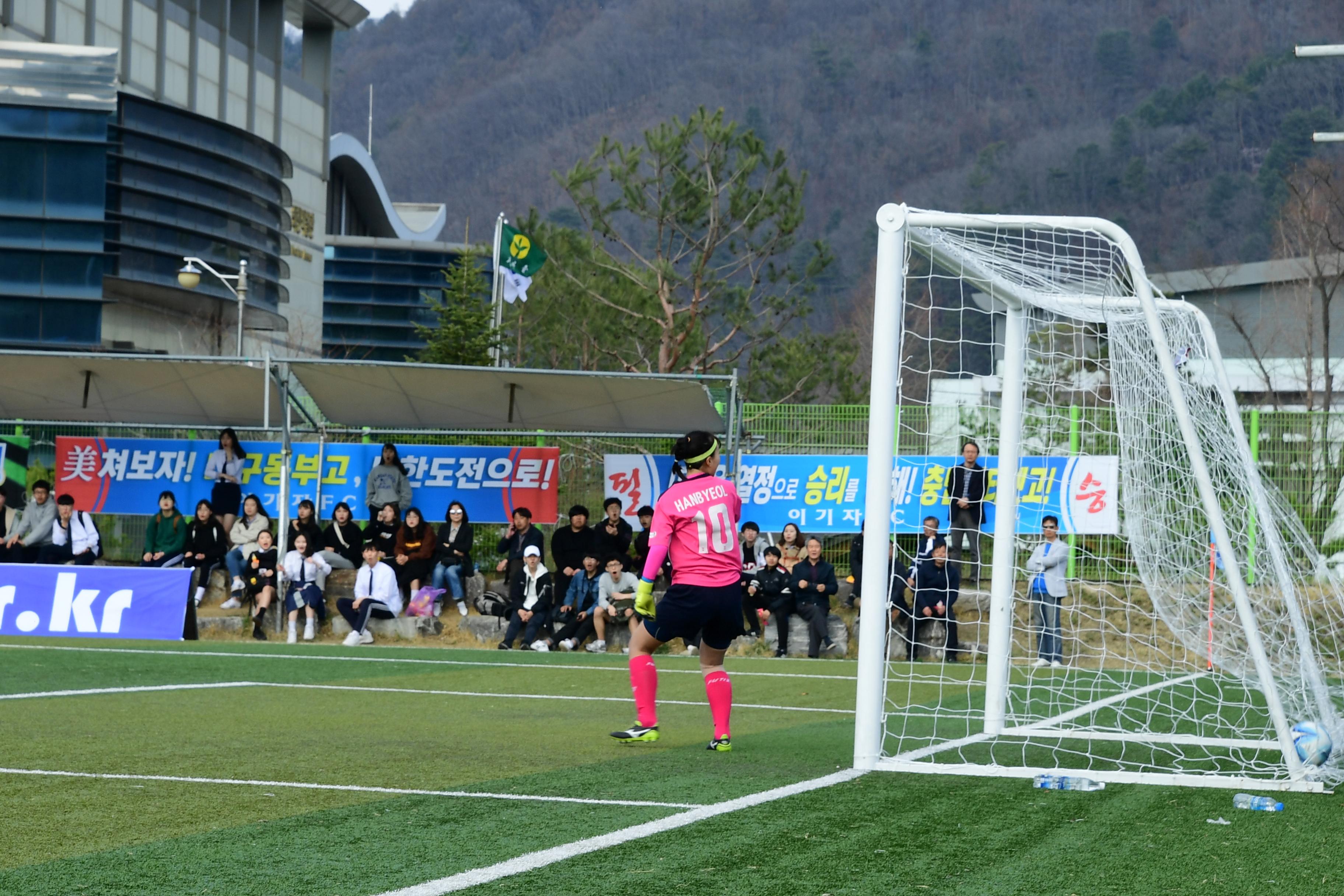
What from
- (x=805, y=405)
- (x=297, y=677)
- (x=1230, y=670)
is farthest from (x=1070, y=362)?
(x=805, y=405)

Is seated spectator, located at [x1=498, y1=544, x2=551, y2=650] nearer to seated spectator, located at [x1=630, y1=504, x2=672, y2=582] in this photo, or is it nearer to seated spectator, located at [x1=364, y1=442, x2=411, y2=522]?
seated spectator, located at [x1=630, y1=504, x2=672, y2=582]

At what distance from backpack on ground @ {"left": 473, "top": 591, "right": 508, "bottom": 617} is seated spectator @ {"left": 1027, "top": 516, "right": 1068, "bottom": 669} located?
7625 millimetres

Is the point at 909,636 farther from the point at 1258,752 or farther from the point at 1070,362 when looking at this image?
the point at 1258,752

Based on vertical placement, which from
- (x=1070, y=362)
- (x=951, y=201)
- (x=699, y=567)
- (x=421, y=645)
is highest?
(x=951, y=201)

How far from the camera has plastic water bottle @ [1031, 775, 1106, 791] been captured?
695cm

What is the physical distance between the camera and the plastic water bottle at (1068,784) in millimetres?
6953

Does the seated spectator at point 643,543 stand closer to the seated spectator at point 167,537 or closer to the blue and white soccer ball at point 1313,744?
the seated spectator at point 167,537

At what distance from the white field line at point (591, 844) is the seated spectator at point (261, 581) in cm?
1262

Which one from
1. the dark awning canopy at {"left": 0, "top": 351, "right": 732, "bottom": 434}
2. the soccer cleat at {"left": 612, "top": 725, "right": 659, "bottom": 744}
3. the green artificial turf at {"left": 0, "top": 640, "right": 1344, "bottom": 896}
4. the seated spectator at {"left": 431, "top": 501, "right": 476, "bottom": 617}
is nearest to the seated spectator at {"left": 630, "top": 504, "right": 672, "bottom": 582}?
the dark awning canopy at {"left": 0, "top": 351, "right": 732, "bottom": 434}

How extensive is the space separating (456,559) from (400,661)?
142 inches

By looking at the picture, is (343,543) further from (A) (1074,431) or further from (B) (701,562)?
(B) (701,562)

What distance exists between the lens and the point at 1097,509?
1600 cm

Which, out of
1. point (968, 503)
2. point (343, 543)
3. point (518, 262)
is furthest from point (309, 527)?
point (518, 262)

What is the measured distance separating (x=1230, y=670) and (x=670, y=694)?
4.88m
